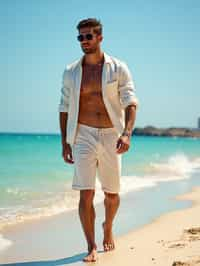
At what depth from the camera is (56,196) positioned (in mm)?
9102

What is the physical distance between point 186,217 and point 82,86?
2659mm

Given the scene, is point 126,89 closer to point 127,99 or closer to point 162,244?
point 127,99

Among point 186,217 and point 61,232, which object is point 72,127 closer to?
point 61,232

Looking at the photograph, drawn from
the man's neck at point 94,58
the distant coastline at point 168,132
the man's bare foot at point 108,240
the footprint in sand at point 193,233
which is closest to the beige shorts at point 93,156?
the man's bare foot at point 108,240

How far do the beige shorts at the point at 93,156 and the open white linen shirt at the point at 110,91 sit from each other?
9 centimetres

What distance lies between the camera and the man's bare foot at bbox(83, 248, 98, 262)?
4281 millimetres

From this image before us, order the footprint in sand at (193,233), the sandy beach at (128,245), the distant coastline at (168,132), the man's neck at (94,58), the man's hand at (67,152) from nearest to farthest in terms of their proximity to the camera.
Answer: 1. the sandy beach at (128,245)
2. the man's neck at (94,58)
3. the man's hand at (67,152)
4. the footprint in sand at (193,233)
5. the distant coastline at (168,132)

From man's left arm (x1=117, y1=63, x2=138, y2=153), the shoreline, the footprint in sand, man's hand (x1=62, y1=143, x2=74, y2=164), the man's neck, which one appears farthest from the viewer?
the footprint in sand

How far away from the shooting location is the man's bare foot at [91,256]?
428 cm

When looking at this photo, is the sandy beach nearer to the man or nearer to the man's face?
the man

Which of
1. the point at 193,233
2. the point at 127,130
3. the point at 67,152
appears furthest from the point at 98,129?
the point at 193,233

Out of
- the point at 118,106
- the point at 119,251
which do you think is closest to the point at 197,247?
the point at 119,251

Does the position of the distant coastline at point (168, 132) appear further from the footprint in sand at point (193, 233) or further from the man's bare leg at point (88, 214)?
the man's bare leg at point (88, 214)

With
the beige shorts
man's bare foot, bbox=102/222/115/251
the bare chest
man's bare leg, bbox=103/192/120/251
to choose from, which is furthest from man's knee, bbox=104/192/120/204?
the bare chest
